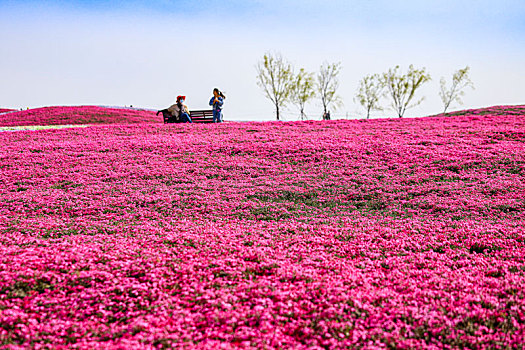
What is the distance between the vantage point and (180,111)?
2995cm

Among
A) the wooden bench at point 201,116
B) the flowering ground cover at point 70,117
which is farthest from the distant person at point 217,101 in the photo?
the flowering ground cover at point 70,117

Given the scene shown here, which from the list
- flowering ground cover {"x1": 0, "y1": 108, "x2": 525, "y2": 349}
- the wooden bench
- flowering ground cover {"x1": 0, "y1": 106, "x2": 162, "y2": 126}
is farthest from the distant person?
flowering ground cover {"x1": 0, "y1": 106, "x2": 162, "y2": 126}

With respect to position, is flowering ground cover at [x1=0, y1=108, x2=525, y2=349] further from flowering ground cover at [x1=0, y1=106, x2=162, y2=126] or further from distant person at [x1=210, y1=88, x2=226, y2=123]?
flowering ground cover at [x1=0, y1=106, x2=162, y2=126]

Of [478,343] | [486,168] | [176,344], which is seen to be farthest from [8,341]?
[486,168]

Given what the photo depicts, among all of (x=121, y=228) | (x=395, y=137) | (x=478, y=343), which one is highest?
(x=395, y=137)

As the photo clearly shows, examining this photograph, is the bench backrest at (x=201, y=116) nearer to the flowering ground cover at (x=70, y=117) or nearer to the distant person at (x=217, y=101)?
the distant person at (x=217, y=101)

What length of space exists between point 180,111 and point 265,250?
81.4ft

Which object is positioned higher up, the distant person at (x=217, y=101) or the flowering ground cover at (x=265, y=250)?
the distant person at (x=217, y=101)

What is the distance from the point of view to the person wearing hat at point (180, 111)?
2984cm

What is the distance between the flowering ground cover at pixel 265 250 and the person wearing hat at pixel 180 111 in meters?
13.3

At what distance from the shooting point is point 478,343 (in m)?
4.24

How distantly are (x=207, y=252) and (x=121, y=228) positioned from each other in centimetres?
280

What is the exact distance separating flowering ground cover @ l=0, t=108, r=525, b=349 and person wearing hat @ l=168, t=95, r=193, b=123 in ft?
43.7

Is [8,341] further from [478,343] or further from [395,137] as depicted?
[395,137]
